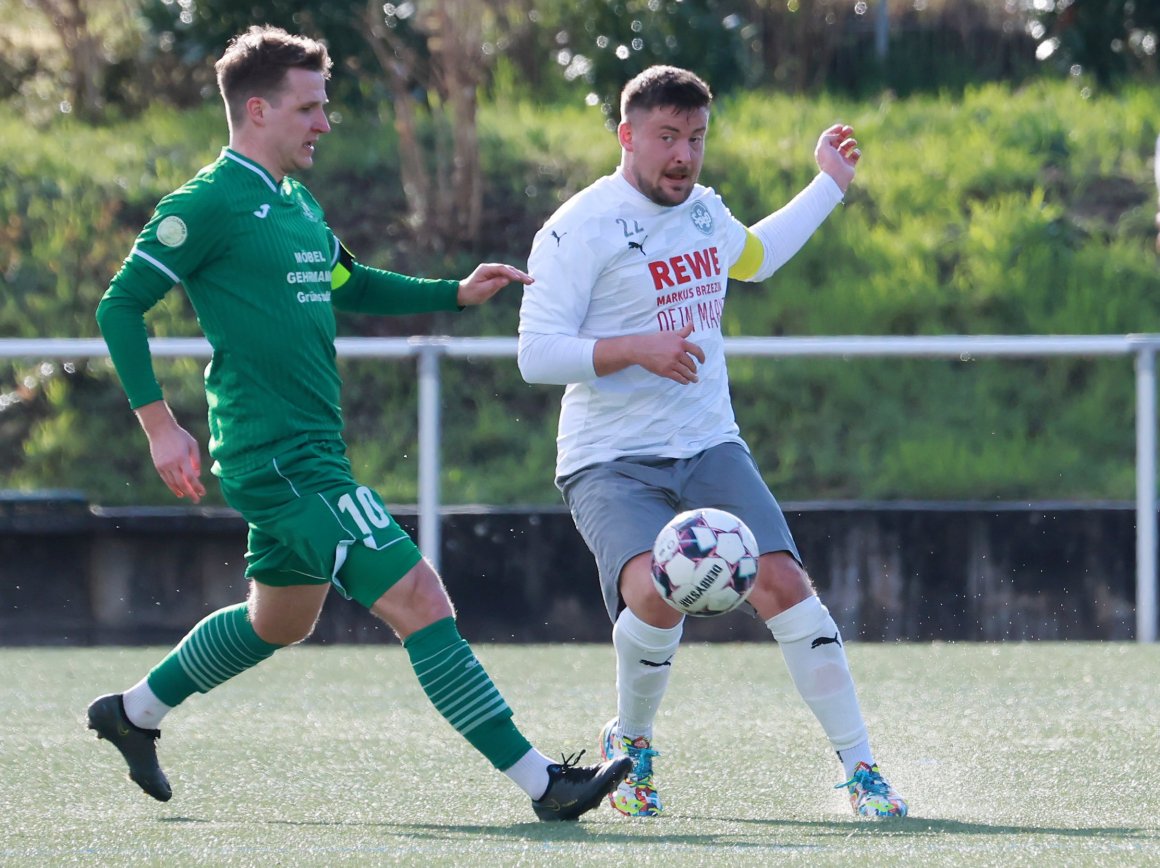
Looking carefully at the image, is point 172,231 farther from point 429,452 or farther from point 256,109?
point 429,452

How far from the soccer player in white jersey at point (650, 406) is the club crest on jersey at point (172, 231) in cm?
83

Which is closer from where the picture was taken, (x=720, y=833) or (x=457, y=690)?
(x=720, y=833)

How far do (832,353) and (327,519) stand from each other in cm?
476

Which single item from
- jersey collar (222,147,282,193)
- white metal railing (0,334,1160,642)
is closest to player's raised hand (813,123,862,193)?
jersey collar (222,147,282,193)

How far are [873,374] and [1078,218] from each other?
2.59 metres

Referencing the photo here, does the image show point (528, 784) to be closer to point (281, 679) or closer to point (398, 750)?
point (398, 750)

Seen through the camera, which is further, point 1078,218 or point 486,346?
point 1078,218

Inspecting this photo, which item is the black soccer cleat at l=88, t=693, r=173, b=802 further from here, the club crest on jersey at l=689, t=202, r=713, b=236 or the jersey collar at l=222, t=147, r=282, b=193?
the club crest on jersey at l=689, t=202, r=713, b=236

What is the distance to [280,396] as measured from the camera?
441cm

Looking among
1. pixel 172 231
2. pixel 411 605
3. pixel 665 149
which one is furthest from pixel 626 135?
pixel 411 605

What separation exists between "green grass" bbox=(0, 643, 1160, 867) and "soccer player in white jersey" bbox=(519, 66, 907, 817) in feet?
0.88

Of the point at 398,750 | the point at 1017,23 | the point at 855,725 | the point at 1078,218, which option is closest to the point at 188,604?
the point at 398,750

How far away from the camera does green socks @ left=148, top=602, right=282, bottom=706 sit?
4773mm

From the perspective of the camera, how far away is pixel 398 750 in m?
5.68
